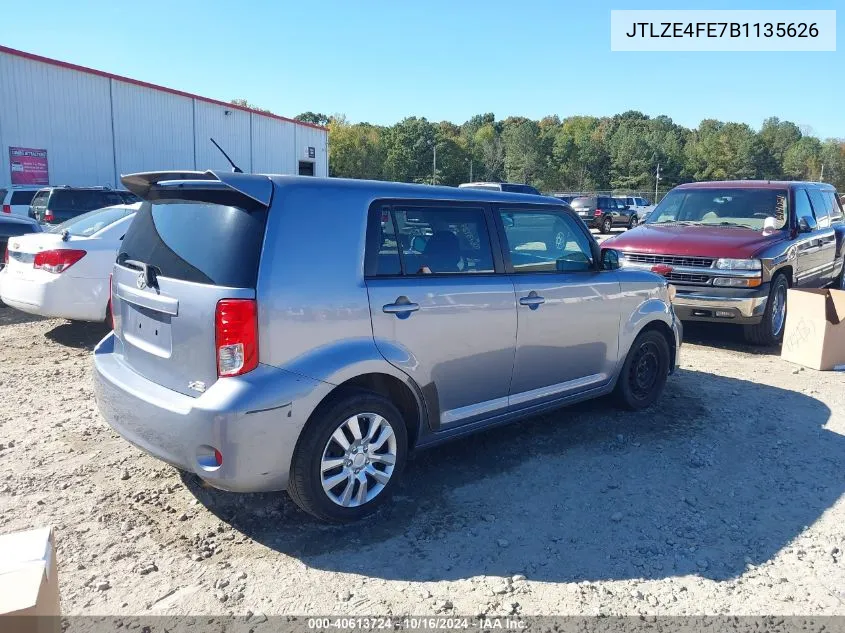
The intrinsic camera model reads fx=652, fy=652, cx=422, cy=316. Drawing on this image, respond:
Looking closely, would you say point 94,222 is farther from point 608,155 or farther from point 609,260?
point 608,155

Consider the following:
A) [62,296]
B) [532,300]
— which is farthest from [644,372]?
[62,296]

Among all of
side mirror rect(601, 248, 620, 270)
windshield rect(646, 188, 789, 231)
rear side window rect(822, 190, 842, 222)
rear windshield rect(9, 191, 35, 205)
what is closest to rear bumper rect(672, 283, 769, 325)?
windshield rect(646, 188, 789, 231)

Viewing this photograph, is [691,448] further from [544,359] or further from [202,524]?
[202,524]

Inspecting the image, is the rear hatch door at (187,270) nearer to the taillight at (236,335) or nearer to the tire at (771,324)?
the taillight at (236,335)

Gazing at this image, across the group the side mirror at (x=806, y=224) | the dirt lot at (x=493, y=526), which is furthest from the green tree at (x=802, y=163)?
the dirt lot at (x=493, y=526)

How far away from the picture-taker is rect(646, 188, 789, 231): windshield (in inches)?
351

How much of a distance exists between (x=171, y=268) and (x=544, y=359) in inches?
99.6

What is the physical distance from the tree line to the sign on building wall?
58988 mm

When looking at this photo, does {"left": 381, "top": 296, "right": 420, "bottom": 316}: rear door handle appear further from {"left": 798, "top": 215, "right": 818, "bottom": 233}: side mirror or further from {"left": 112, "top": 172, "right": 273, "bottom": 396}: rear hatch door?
{"left": 798, "top": 215, "right": 818, "bottom": 233}: side mirror

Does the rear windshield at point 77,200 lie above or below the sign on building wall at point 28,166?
below

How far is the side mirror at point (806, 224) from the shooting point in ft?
28.8

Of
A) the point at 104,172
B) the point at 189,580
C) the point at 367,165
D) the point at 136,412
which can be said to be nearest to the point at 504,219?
the point at 136,412

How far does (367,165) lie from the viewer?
251ft

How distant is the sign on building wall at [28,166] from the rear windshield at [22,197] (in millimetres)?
7105
